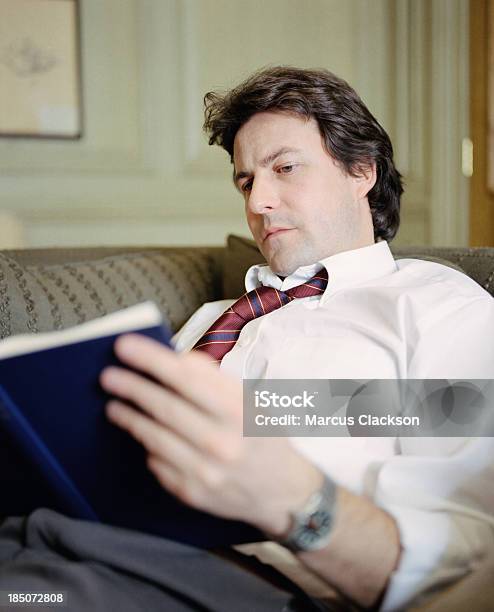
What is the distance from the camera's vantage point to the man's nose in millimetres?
1298

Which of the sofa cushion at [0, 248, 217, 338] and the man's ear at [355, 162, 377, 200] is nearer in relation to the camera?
the sofa cushion at [0, 248, 217, 338]

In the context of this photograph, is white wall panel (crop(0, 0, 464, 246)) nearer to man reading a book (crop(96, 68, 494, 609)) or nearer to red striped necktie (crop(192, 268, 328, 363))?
man reading a book (crop(96, 68, 494, 609))

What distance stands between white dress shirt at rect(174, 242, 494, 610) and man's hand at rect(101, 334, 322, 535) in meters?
0.21

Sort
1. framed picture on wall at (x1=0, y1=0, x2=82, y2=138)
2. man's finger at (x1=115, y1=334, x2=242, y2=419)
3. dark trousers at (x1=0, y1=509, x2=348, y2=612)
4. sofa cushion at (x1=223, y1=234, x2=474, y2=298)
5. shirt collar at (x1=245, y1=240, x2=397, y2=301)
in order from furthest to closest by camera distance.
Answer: framed picture on wall at (x1=0, y1=0, x2=82, y2=138), sofa cushion at (x1=223, y1=234, x2=474, y2=298), shirt collar at (x1=245, y1=240, x2=397, y2=301), dark trousers at (x1=0, y1=509, x2=348, y2=612), man's finger at (x1=115, y1=334, x2=242, y2=419)

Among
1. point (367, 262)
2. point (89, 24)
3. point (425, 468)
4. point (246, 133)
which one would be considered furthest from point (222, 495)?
point (89, 24)

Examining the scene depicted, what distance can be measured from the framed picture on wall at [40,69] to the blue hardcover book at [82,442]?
2378mm

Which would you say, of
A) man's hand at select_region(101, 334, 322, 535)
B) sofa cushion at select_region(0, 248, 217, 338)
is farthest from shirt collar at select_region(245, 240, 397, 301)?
man's hand at select_region(101, 334, 322, 535)

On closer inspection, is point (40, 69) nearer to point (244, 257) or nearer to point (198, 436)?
point (244, 257)

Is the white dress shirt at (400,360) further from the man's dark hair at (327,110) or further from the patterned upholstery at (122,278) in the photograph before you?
the man's dark hair at (327,110)

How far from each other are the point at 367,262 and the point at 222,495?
2.41 feet

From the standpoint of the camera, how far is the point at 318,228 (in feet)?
4.28

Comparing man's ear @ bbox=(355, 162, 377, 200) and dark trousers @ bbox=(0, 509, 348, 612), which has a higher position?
man's ear @ bbox=(355, 162, 377, 200)

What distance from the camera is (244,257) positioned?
1.57 metres

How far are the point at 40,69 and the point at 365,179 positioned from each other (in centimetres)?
195
